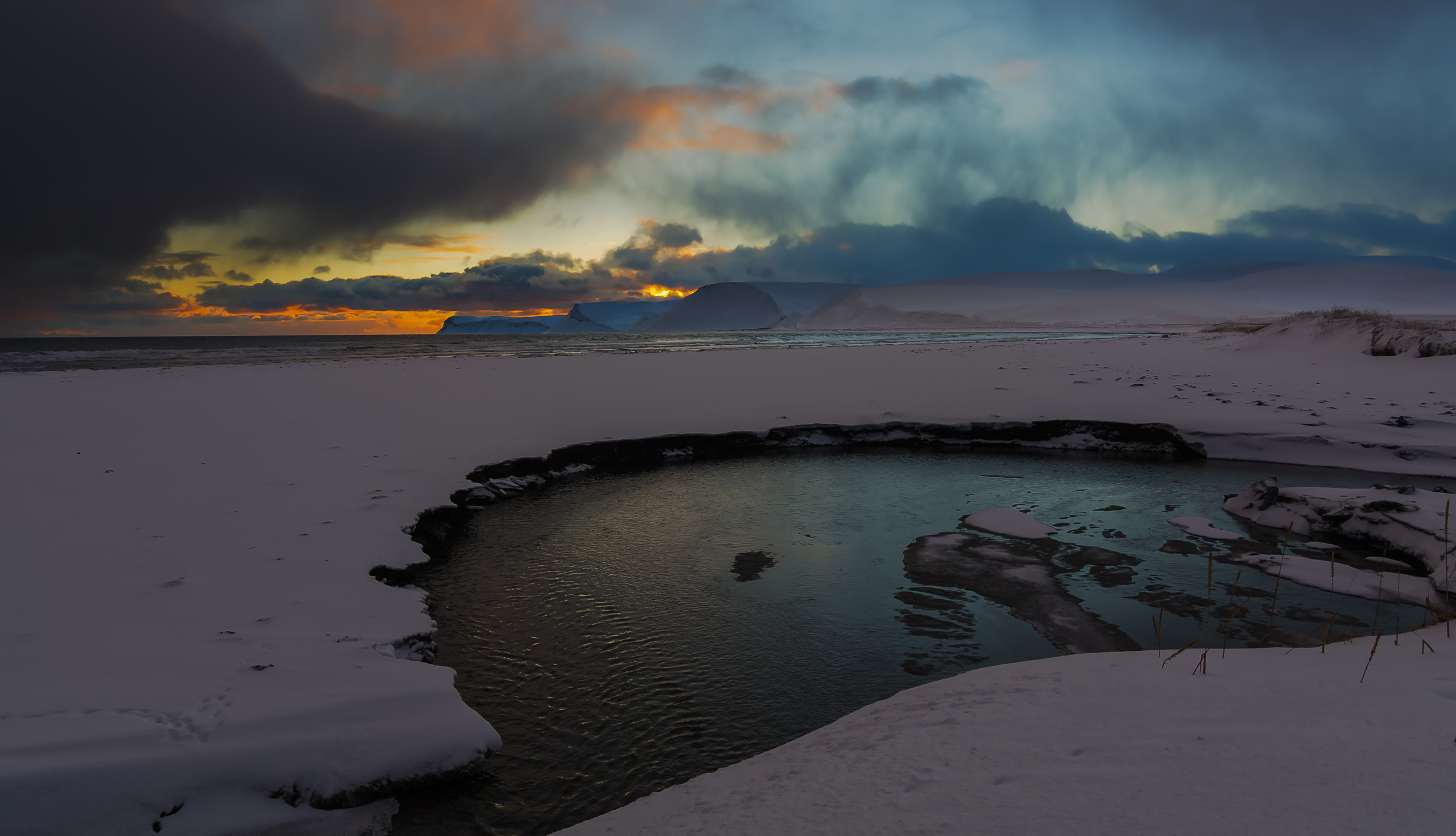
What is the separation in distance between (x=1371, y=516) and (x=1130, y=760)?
586 cm

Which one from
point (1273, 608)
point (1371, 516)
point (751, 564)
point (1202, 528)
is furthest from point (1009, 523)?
point (1371, 516)

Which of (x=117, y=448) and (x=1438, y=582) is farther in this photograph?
(x=117, y=448)

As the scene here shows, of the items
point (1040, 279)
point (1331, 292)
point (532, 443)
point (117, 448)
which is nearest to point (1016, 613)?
point (532, 443)

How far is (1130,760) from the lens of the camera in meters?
2.24

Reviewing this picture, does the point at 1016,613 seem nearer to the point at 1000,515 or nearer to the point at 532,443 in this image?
the point at 1000,515

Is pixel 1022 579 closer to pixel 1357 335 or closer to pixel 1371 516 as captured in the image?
pixel 1371 516

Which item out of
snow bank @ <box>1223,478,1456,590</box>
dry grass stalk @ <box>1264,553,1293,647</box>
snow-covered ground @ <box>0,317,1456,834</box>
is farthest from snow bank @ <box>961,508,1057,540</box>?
snow-covered ground @ <box>0,317,1456,834</box>

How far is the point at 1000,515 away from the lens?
7145 mm

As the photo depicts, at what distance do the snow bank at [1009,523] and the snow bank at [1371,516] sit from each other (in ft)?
6.48

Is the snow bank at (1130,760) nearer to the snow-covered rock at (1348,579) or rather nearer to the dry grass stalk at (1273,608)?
the dry grass stalk at (1273,608)

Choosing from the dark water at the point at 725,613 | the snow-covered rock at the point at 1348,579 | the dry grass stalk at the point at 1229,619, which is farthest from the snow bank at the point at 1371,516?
the dry grass stalk at the point at 1229,619

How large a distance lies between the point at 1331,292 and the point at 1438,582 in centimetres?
12795

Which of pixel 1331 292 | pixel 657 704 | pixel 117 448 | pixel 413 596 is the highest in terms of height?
pixel 1331 292

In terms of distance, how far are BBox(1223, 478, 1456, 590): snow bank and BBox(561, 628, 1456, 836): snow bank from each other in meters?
2.94
